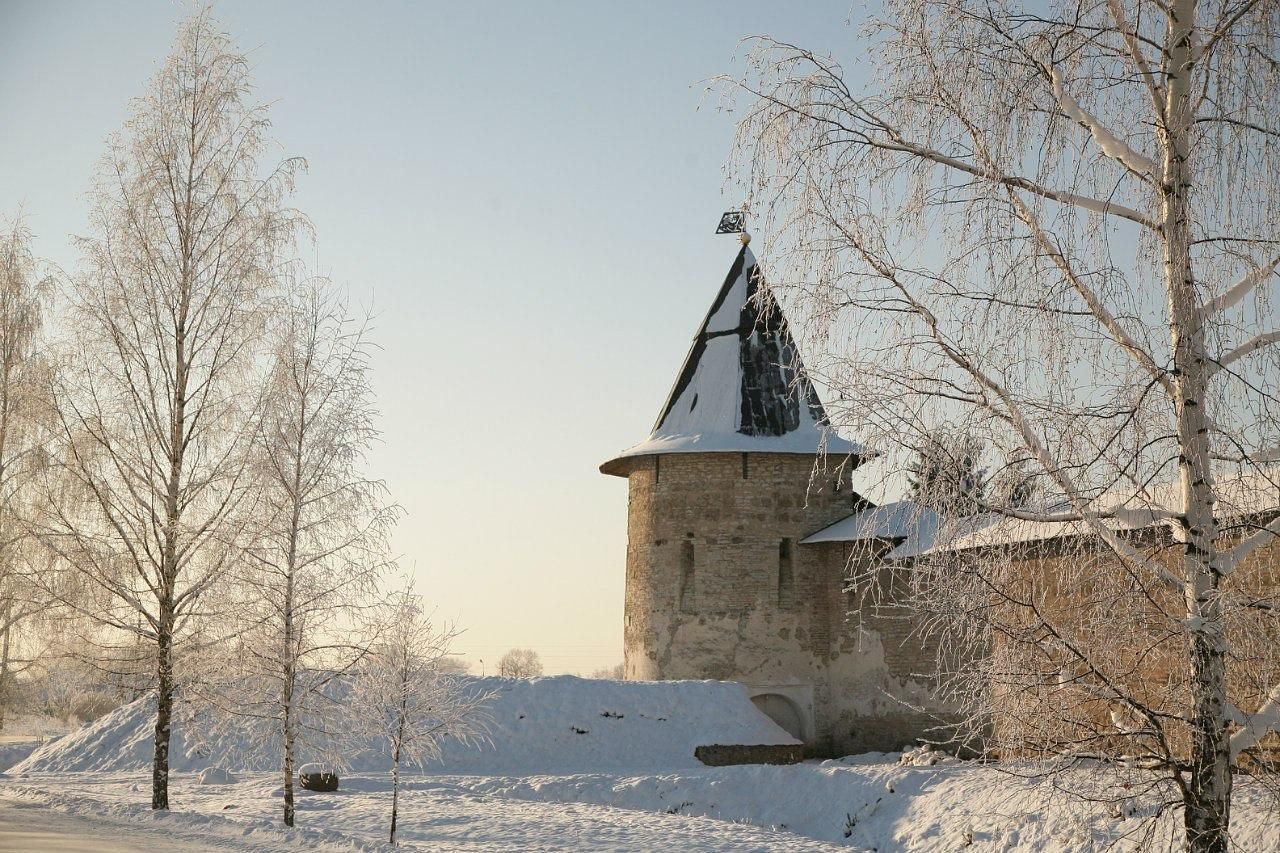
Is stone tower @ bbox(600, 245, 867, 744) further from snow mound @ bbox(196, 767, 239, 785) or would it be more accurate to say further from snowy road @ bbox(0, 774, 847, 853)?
snow mound @ bbox(196, 767, 239, 785)

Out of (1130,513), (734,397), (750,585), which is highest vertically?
(734,397)

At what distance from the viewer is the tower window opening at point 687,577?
22.9m

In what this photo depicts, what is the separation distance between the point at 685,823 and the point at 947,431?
9145mm

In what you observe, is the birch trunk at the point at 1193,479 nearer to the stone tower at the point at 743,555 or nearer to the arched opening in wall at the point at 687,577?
the stone tower at the point at 743,555

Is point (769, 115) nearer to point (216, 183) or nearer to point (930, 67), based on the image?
point (930, 67)

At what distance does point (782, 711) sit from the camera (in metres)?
22.7

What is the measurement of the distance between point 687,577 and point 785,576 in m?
1.90

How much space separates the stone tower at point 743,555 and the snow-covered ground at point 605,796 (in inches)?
46.0

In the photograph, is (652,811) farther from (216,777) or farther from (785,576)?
(785,576)

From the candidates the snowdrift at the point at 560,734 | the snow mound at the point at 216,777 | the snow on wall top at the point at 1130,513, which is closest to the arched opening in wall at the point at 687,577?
the snowdrift at the point at 560,734

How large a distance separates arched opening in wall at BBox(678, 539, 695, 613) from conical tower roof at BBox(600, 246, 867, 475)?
1911 millimetres

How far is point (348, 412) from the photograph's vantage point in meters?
13.0

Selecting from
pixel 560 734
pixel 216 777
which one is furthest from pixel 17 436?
pixel 560 734

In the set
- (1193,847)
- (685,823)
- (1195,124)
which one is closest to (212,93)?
(685,823)
